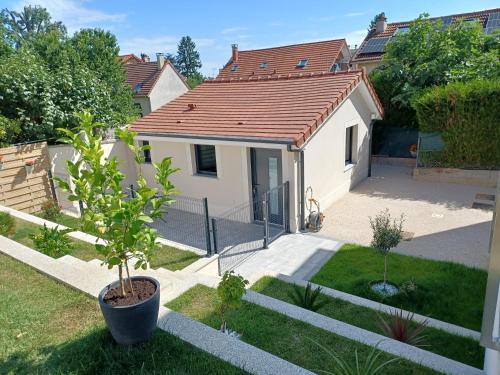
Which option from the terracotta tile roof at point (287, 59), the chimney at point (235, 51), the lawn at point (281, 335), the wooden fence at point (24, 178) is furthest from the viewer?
the chimney at point (235, 51)

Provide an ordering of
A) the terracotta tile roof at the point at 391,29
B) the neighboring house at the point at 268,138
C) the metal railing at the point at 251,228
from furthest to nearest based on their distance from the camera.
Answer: the terracotta tile roof at the point at 391,29 < the neighboring house at the point at 268,138 < the metal railing at the point at 251,228

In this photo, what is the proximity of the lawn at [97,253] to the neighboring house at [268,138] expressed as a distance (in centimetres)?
314

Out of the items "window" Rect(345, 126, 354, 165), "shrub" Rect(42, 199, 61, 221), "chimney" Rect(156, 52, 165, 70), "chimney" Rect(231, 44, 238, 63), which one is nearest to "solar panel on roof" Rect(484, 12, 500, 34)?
"window" Rect(345, 126, 354, 165)

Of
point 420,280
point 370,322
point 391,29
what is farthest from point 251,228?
point 391,29

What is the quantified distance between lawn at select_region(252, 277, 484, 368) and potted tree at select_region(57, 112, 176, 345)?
292 cm

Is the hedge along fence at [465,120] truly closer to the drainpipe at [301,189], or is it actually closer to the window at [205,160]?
the drainpipe at [301,189]

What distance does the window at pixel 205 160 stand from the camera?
1223 centimetres

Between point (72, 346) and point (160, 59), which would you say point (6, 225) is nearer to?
point (72, 346)

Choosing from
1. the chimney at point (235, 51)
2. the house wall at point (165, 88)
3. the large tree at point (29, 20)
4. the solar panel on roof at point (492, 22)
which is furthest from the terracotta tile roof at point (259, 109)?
the large tree at point (29, 20)

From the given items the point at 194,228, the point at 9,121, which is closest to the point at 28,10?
the point at 9,121

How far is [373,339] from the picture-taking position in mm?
4605

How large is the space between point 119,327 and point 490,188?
48.4 feet

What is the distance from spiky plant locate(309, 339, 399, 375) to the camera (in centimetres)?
359

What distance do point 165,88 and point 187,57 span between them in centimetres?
7879
